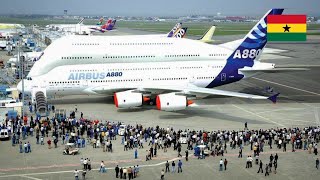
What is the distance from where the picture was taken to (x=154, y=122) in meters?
41.4

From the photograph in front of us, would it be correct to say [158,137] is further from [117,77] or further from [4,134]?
[117,77]

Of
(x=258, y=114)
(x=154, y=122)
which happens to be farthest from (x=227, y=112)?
(x=154, y=122)

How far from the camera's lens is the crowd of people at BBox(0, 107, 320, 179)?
32750 mm

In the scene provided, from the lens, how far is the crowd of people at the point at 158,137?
32.8 m

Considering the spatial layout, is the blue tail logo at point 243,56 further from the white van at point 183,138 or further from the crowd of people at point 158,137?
the white van at point 183,138

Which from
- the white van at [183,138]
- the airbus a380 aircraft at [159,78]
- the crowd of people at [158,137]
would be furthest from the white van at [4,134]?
the white van at [183,138]

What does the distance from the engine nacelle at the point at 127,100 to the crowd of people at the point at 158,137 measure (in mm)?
6066

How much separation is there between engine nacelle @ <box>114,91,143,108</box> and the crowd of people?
6.07 m

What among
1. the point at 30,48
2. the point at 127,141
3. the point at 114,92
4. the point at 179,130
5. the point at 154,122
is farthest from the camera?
the point at 30,48

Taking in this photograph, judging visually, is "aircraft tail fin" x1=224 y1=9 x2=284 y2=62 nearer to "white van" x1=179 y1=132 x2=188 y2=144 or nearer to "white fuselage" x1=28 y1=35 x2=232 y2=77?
"white fuselage" x1=28 y1=35 x2=232 y2=77

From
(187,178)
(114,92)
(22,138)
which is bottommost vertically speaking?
(187,178)

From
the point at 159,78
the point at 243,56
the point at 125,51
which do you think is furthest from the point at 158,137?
the point at 125,51

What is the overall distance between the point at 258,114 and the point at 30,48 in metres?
75.1

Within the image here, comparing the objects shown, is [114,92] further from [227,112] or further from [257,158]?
[257,158]
